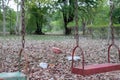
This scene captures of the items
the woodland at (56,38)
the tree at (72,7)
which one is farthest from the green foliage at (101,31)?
the tree at (72,7)

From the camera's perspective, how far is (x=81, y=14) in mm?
25859

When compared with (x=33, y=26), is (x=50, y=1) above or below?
above

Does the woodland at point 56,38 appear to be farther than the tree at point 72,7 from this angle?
No

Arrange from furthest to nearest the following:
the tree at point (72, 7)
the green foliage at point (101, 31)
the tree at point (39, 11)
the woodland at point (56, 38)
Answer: the tree at point (39, 11)
the tree at point (72, 7)
the green foliage at point (101, 31)
the woodland at point (56, 38)

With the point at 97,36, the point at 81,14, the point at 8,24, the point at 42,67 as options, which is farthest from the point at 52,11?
the point at 42,67

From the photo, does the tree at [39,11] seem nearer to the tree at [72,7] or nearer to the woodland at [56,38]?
the woodland at [56,38]

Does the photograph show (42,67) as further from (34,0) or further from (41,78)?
(34,0)

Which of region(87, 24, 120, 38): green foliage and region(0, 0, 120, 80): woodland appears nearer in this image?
region(0, 0, 120, 80): woodland

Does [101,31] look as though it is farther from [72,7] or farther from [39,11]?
[39,11]

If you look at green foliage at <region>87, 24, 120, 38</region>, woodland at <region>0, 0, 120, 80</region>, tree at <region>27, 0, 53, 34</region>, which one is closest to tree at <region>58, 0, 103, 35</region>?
woodland at <region>0, 0, 120, 80</region>

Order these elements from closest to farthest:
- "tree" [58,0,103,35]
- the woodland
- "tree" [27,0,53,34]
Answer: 1. the woodland
2. "tree" [58,0,103,35]
3. "tree" [27,0,53,34]

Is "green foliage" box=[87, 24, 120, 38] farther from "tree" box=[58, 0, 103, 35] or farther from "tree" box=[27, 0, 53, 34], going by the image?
"tree" box=[27, 0, 53, 34]

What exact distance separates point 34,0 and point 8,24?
4.65 metres

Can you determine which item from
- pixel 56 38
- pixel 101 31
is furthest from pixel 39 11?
pixel 101 31
